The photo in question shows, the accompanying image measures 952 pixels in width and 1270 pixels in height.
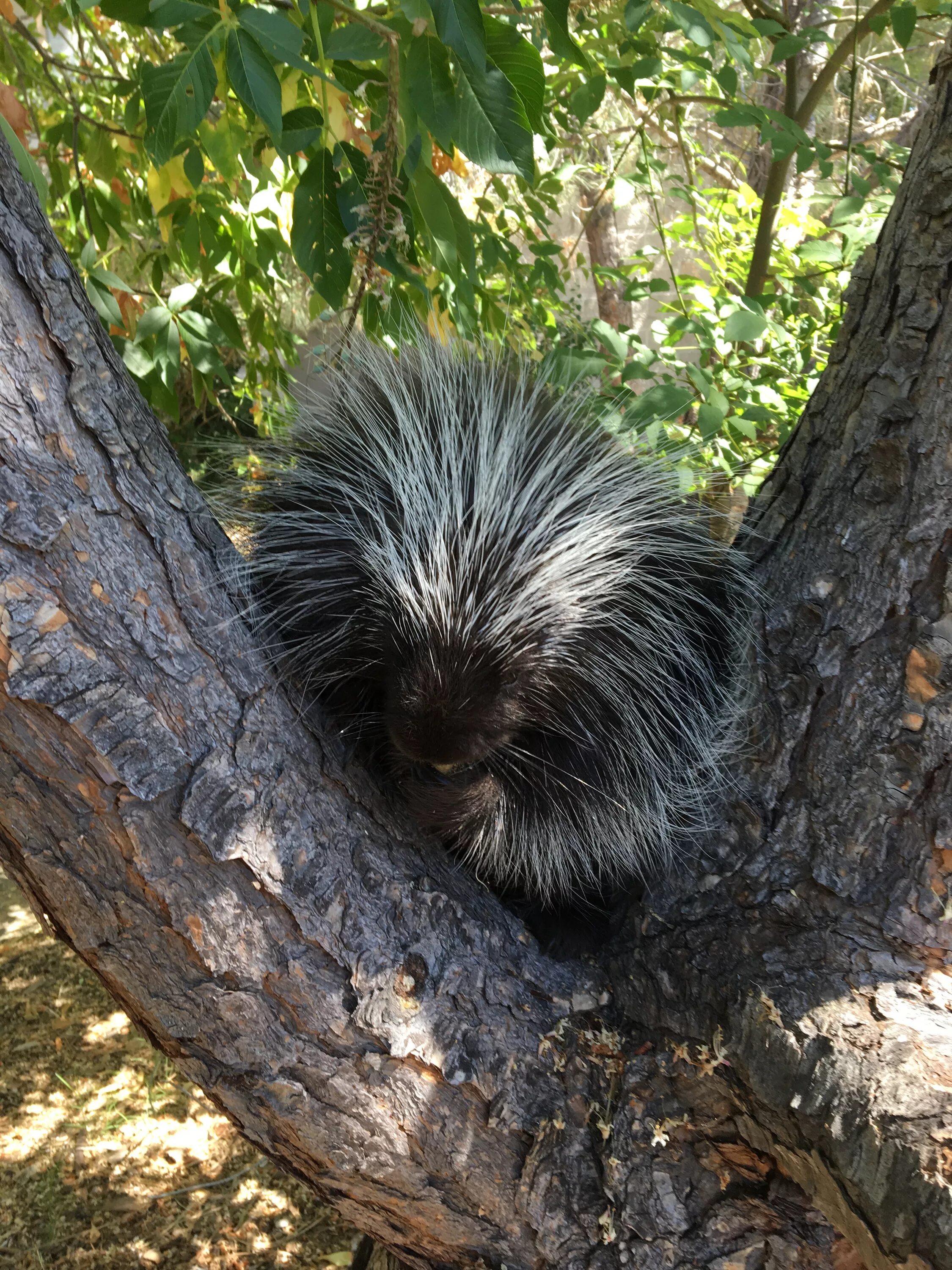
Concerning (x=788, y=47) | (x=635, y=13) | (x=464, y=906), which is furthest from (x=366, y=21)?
(x=464, y=906)

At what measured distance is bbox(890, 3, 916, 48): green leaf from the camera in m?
1.63

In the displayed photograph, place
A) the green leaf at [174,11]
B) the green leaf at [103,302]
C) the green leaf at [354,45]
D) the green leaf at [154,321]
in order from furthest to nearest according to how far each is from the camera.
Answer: the green leaf at [154,321] < the green leaf at [103,302] < the green leaf at [354,45] < the green leaf at [174,11]

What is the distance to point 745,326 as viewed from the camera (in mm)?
1731

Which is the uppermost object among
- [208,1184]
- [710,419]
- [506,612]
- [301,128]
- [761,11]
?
[761,11]

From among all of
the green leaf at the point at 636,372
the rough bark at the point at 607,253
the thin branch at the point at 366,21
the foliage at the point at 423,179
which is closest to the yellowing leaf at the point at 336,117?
the foliage at the point at 423,179

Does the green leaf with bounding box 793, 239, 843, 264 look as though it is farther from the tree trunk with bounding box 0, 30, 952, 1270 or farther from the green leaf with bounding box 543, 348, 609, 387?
the tree trunk with bounding box 0, 30, 952, 1270

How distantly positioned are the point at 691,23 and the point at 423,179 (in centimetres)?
43

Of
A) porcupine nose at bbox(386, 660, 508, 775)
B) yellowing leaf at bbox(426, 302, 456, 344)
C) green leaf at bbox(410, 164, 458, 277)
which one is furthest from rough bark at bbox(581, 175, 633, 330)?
porcupine nose at bbox(386, 660, 508, 775)

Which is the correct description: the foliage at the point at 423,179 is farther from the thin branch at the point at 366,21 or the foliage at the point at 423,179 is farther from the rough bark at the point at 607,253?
the rough bark at the point at 607,253

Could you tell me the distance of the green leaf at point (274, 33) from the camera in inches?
40.1

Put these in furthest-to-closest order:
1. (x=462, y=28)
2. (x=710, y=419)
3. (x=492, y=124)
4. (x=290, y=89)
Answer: (x=710, y=419) → (x=290, y=89) → (x=492, y=124) → (x=462, y=28)

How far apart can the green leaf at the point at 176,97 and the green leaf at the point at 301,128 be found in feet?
0.70

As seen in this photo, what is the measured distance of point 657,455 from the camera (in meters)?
1.78

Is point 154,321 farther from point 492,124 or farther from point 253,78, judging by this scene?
point 492,124
